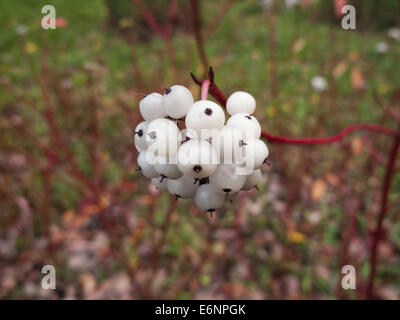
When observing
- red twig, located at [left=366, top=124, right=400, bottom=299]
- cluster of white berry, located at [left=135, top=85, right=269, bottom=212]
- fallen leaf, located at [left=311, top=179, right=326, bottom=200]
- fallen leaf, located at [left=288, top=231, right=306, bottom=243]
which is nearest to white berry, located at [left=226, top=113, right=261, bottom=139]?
cluster of white berry, located at [left=135, top=85, right=269, bottom=212]

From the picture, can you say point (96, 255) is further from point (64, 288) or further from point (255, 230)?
point (255, 230)

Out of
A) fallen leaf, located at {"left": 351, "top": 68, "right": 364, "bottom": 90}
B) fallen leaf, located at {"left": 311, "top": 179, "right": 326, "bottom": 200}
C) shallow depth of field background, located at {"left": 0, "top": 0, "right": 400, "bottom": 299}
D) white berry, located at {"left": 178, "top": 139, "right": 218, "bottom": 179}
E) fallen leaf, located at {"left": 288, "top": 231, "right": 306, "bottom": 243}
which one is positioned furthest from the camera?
fallen leaf, located at {"left": 351, "top": 68, "right": 364, "bottom": 90}

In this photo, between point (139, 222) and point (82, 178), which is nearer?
point (82, 178)

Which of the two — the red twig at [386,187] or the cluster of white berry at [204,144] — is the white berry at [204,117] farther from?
the red twig at [386,187]

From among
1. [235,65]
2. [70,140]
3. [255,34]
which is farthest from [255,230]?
[255,34]

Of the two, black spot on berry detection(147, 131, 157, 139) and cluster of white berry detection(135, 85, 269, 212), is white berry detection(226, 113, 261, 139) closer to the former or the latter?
cluster of white berry detection(135, 85, 269, 212)

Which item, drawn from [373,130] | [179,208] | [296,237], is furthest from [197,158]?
→ [179,208]

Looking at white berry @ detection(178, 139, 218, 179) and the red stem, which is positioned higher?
the red stem
